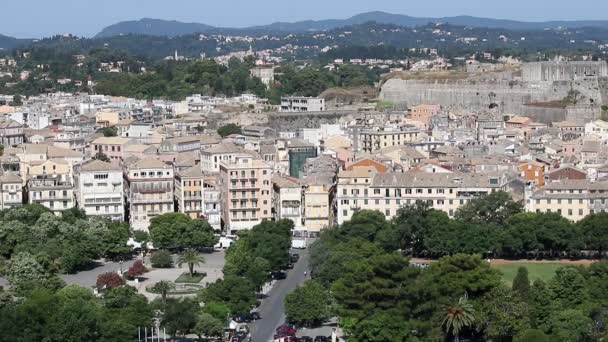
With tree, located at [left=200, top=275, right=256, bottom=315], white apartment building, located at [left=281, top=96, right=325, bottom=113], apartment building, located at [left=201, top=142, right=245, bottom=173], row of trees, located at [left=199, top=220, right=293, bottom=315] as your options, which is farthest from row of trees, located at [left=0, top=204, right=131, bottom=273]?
white apartment building, located at [left=281, top=96, right=325, bottom=113]

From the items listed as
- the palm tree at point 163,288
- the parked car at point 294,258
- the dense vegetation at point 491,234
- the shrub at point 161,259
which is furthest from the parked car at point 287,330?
the shrub at point 161,259

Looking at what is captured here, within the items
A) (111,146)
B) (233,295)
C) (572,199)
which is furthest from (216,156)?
(233,295)

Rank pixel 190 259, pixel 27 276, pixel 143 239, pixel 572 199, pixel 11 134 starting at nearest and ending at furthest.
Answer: pixel 27 276 < pixel 190 259 < pixel 143 239 < pixel 572 199 < pixel 11 134

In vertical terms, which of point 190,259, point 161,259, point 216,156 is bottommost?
point 161,259

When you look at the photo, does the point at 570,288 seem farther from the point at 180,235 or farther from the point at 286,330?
the point at 180,235

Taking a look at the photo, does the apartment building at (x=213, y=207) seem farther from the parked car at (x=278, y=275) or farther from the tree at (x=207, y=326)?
the tree at (x=207, y=326)

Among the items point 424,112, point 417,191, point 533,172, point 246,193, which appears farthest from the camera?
point 424,112

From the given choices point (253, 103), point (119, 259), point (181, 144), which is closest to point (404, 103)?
point (253, 103)
